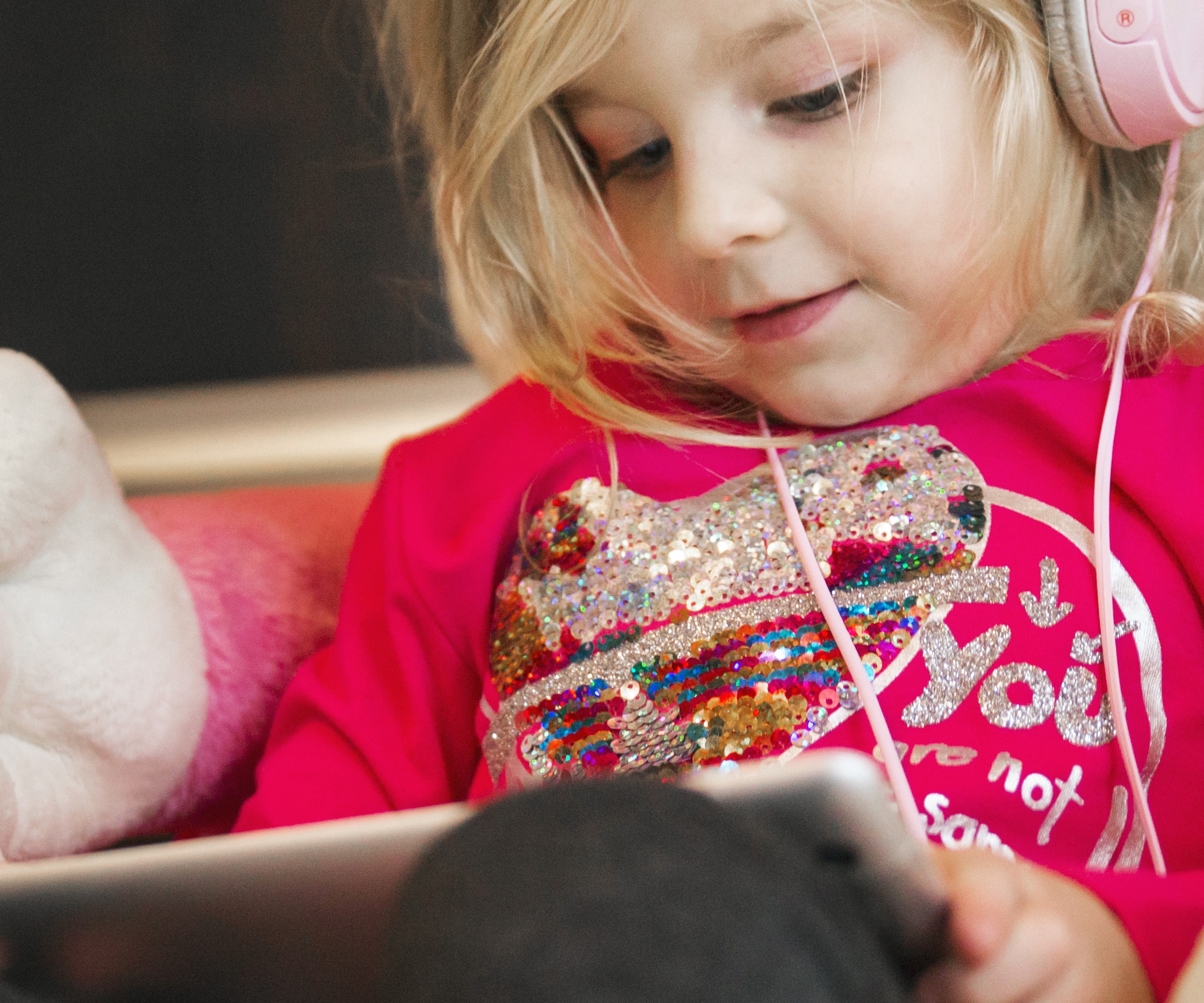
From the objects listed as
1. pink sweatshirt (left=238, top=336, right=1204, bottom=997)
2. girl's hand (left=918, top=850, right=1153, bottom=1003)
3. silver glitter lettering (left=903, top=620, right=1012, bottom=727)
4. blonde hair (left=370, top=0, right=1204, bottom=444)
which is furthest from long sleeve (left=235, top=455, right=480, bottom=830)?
girl's hand (left=918, top=850, right=1153, bottom=1003)

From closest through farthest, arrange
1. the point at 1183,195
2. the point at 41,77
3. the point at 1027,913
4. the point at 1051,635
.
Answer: the point at 1027,913, the point at 1051,635, the point at 1183,195, the point at 41,77

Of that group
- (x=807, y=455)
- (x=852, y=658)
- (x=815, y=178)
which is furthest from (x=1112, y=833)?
(x=815, y=178)

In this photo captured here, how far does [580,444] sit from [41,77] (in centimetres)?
70

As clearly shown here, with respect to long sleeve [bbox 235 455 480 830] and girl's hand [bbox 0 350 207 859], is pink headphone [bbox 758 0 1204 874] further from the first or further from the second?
girl's hand [bbox 0 350 207 859]

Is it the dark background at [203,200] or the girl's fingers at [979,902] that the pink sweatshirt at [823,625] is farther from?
the dark background at [203,200]

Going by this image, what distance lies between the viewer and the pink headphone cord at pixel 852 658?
1.88ft

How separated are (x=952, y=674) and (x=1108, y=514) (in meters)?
0.11

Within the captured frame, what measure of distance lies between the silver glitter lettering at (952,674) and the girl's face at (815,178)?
15 cm

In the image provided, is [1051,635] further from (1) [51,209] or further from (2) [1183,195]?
(1) [51,209]

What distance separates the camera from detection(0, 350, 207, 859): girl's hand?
630 millimetres

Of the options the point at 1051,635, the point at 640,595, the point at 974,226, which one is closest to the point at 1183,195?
the point at 974,226

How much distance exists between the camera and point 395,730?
75 centimetres

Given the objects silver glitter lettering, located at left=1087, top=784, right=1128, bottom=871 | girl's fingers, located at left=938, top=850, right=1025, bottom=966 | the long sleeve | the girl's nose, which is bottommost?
the long sleeve

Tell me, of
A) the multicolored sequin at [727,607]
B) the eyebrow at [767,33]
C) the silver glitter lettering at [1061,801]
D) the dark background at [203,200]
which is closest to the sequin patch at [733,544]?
the multicolored sequin at [727,607]
